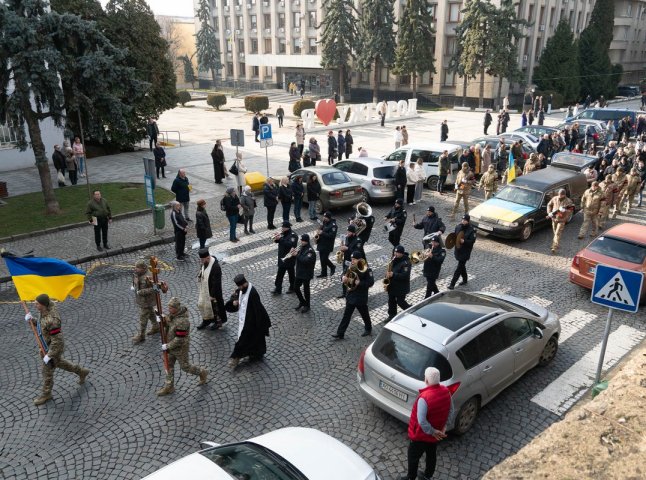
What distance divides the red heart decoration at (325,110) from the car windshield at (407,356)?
29492 mm

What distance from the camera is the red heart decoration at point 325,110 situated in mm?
35531

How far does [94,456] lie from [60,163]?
16543 millimetres

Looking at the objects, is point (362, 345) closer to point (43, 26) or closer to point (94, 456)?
point (94, 456)

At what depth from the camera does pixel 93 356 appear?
933cm

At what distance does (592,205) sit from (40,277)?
14.1m

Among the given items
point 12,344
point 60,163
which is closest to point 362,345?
point 12,344

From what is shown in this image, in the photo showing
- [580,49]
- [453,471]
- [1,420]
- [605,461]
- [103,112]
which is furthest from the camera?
[580,49]

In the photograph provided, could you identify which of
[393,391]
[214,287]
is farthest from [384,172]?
[393,391]

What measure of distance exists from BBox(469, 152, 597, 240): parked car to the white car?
1083 centimetres

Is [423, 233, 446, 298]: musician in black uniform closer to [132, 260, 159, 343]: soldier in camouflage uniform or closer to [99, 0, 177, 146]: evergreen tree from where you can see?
[132, 260, 159, 343]: soldier in camouflage uniform

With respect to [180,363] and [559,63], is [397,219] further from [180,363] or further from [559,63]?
[559,63]

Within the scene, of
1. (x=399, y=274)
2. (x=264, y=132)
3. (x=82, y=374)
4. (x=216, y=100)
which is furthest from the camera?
(x=216, y=100)

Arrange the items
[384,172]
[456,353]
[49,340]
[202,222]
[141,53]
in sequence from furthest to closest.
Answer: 1. [141,53]
2. [384,172]
3. [202,222]
4. [49,340]
5. [456,353]

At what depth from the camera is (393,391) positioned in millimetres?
7211
